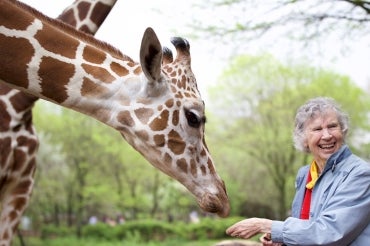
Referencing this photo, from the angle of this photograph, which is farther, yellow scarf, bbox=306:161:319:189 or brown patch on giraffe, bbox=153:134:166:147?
brown patch on giraffe, bbox=153:134:166:147

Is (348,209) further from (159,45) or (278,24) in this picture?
(278,24)

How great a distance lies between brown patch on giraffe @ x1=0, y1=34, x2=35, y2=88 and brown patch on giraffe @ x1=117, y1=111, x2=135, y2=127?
1.61 feet

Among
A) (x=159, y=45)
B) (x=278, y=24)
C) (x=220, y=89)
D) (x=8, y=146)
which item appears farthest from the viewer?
(x=220, y=89)

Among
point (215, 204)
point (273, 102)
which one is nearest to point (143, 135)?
point (215, 204)

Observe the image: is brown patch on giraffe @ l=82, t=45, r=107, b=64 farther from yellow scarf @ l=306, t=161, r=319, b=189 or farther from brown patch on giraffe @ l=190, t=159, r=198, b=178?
yellow scarf @ l=306, t=161, r=319, b=189

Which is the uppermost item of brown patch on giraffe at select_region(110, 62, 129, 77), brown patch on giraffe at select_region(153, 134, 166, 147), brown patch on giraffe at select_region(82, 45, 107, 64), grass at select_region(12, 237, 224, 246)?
brown patch on giraffe at select_region(82, 45, 107, 64)

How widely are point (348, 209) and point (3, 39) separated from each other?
70.0 inches

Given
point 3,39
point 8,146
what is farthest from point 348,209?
point 8,146

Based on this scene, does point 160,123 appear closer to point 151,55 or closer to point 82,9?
point 151,55

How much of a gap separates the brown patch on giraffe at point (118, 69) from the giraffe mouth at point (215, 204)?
0.74m

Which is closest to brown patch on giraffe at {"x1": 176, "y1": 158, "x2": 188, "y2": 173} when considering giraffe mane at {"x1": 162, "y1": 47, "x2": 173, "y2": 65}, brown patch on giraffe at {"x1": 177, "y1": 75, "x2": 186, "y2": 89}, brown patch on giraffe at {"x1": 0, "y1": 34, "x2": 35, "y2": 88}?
brown patch on giraffe at {"x1": 177, "y1": 75, "x2": 186, "y2": 89}

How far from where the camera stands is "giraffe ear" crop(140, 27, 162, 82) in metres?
2.39

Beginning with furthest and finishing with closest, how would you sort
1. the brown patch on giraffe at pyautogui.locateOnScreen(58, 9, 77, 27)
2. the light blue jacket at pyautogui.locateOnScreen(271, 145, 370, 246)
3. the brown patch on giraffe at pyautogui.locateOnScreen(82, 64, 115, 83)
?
the brown patch on giraffe at pyautogui.locateOnScreen(58, 9, 77, 27), the brown patch on giraffe at pyautogui.locateOnScreen(82, 64, 115, 83), the light blue jacket at pyautogui.locateOnScreen(271, 145, 370, 246)

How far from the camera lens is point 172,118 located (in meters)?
2.59
